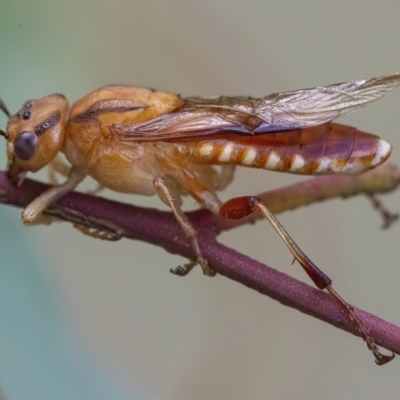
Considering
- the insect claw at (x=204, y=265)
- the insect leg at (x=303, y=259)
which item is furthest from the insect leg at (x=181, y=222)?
the insect leg at (x=303, y=259)

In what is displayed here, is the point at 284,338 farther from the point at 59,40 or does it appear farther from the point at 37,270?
the point at 59,40

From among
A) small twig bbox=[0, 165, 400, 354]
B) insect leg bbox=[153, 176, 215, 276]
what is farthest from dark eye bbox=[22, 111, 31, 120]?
insect leg bbox=[153, 176, 215, 276]

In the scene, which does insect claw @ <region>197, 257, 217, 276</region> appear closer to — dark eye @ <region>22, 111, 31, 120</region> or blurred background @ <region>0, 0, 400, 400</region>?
dark eye @ <region>22, 111, 31, 120</region>

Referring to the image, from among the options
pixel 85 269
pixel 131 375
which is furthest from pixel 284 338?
pixel 85 269

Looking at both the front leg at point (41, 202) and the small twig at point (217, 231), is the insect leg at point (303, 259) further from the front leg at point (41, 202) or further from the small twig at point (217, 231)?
the front leg at point (41, 202)

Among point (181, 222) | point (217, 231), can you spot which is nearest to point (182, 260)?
point (217, 231)

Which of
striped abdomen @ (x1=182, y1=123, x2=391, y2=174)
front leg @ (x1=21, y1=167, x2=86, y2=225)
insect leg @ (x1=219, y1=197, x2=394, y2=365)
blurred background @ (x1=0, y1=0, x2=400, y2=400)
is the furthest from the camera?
blurred background @ (x1=0, y1=0, x2=400, y2=400)

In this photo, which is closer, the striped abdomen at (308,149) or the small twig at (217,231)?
the small twig at (217,231)

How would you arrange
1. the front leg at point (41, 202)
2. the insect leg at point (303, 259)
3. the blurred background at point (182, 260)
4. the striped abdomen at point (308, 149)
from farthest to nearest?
the blurred background at point (182, 260)
the striped abdomen at point (308, 149)
the front leg at point (41, 202)
the insect leg at point (303, 259)
